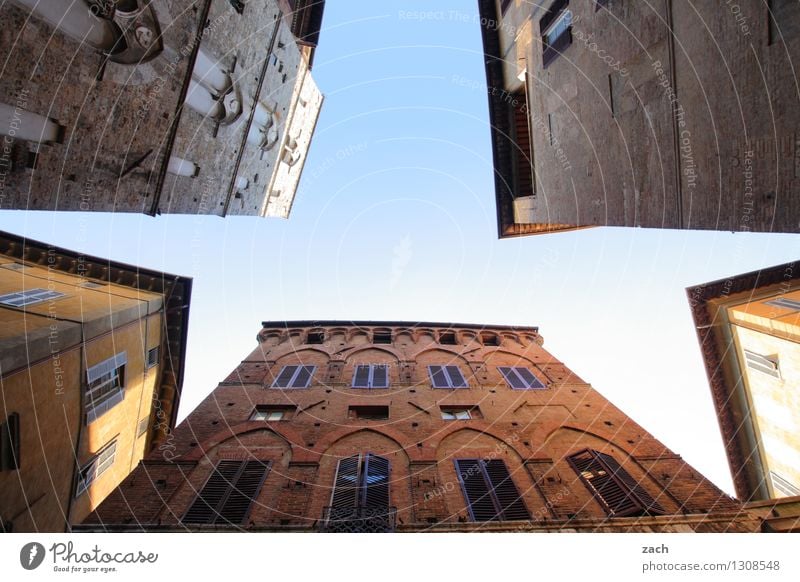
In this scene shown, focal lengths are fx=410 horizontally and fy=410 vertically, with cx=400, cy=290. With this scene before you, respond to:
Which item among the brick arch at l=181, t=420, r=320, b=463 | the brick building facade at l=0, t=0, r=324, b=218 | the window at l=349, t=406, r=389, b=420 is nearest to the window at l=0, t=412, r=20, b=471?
the brick arch at l=181, t=420, r=320, b=463

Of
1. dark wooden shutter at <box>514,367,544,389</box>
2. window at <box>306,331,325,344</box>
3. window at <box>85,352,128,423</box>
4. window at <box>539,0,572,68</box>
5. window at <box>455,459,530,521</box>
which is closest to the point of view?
window at <box>455,459,530,521</box>

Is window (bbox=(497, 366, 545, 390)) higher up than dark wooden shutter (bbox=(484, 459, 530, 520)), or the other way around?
window (bbox=(497, 366, 545, 390))

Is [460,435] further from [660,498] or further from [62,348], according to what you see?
[62,348]

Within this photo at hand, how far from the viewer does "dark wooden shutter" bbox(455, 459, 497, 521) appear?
960 cm

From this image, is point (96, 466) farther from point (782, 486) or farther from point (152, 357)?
point (782, 486)

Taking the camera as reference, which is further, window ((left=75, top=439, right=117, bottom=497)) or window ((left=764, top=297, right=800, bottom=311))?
window ((left=764, top=297, right=800, bottom=311))

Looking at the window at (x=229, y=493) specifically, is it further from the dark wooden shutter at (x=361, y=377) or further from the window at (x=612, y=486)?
the window at (x=612, y=486)

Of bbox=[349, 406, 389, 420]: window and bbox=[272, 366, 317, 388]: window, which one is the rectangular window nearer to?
bbox=[272, 366, 317, 388]: window

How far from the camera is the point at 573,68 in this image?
10.8m

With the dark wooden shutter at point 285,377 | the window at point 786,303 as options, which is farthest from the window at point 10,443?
the window at point 786,303

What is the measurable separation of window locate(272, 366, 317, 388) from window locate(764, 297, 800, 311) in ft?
54.3

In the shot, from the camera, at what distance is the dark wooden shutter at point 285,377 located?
15.5 meters

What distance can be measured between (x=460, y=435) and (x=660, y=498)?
17.3 feet

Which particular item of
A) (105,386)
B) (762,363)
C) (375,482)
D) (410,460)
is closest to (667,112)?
(410,460)
